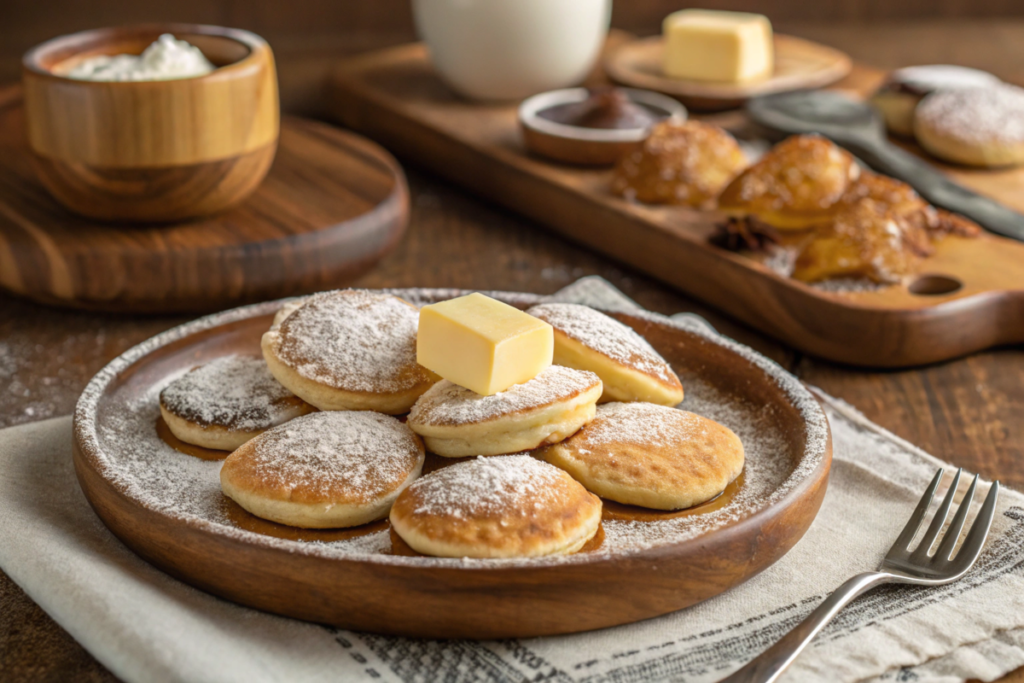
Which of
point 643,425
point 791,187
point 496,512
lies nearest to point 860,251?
point 791,187

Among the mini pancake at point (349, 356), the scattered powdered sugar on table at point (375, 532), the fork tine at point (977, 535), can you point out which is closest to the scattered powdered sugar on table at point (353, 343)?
the mini pancake at point (349, 356)

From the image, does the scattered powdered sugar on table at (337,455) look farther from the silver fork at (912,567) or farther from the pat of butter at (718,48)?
the pat of butter at (718,48)

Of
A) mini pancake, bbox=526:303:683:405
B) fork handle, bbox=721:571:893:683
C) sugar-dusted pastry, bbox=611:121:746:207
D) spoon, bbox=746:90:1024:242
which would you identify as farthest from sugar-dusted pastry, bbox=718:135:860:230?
fork handle, bbox=721:571:893:683

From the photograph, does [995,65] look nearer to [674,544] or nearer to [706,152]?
[706,152]

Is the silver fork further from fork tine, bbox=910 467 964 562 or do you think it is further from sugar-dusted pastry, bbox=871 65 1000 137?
sugar-dusted pastry, bbox=871 65 1000 137

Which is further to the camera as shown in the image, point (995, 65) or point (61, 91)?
point (995, 65)

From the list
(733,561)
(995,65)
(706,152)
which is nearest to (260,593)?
(733,561)
